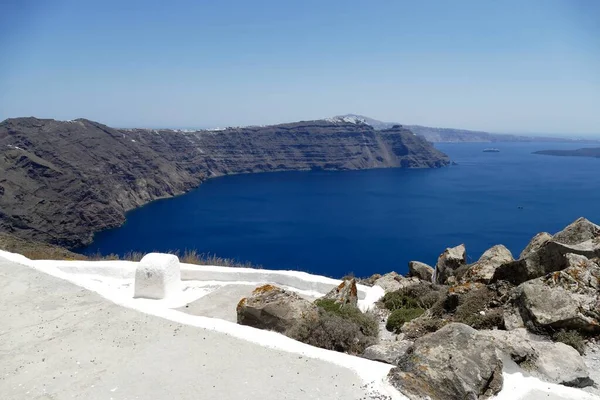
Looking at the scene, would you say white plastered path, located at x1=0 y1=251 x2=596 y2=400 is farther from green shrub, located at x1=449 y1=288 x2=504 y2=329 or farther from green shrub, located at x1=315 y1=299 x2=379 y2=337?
green shrub, located at x1=449 y1=288 x2=504 y2=329

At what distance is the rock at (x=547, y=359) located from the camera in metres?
5.70

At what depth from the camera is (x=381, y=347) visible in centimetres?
651

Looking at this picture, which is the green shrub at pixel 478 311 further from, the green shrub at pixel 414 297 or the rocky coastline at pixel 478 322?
the green shrub at pixel 414 297

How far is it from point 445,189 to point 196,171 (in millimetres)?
58307

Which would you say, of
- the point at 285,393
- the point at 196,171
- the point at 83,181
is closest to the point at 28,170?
the point at 83,181

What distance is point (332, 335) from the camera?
7.15m

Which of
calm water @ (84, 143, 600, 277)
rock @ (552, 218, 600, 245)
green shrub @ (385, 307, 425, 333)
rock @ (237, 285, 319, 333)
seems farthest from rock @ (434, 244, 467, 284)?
calm water @ (84, 143, 600, 277)

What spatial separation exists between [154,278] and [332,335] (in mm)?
4526

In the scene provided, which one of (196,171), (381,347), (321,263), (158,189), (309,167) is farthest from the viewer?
(309,167)

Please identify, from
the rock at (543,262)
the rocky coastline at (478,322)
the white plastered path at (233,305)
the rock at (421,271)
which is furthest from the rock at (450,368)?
the rock at (421,271)

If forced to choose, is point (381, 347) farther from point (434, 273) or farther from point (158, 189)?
point (158, 189)

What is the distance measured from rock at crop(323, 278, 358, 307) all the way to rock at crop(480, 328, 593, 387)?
3063mm

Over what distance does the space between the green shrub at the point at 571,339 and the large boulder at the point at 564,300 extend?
12 cm

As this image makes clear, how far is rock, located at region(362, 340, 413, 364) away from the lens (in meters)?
6.18
